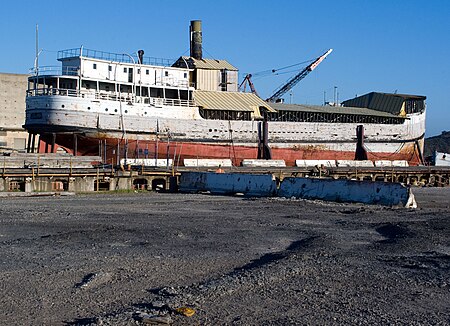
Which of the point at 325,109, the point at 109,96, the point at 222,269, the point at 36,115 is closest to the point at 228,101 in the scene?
the point at 109,96

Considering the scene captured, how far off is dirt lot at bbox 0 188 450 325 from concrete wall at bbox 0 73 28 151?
44261mm

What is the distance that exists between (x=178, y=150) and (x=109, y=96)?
6801 mm

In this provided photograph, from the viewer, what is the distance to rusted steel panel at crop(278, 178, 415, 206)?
2881cm

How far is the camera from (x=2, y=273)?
40.4 ft

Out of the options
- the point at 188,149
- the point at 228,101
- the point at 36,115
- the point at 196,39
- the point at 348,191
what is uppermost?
the point at 196,39

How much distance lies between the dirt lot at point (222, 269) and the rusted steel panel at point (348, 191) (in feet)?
16.8

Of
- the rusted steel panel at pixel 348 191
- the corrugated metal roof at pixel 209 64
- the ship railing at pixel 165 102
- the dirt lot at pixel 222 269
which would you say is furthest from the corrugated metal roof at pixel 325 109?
the dirt lot at pixel 222 269

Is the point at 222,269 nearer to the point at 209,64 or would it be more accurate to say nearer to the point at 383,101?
the point at 209,64

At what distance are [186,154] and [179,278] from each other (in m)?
42.5

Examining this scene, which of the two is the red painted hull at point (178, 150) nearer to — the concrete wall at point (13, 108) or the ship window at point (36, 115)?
the ship window at point (36, 115)

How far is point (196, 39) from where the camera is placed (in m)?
64.9

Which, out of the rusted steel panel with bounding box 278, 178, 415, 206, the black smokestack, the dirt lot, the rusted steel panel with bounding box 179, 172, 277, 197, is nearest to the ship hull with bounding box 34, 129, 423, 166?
the rusted steel panel with bounding box 179, 172, 277, 197

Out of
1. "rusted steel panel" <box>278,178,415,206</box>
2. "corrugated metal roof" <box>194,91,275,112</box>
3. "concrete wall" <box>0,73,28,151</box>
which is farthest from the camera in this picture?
"concrete wall" <box>0,73,28,151</box>

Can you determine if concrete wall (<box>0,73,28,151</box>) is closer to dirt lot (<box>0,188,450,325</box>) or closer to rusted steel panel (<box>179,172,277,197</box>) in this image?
rusted steel panel (<box>179,172,277,197</box>)
